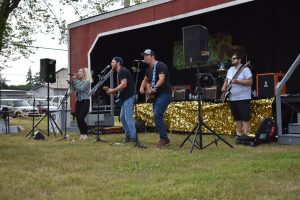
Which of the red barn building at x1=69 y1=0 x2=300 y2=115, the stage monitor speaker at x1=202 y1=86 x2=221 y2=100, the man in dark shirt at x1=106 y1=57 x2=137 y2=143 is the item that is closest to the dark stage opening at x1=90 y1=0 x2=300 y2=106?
the red barn building at x1=69 y1=0 x2=300 y2=115

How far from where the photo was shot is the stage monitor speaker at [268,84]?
1030cm

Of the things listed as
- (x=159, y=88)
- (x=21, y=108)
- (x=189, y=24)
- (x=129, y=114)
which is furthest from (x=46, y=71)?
(x=21, y=108)

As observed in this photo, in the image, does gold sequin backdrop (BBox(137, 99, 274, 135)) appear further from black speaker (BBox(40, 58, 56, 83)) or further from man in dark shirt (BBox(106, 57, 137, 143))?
black speaker (BBox(40, 58, 56, 83))

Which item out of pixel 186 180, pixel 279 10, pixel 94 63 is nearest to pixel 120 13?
pixel 94 63

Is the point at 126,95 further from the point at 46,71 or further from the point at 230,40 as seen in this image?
the point at 230,40

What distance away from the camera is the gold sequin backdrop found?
869cm

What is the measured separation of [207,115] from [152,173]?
4.87 metres

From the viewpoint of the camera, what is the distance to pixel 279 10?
11.9 meters

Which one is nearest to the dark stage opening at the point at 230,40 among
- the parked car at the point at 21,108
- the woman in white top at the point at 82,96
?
the woman in white top at the point at 82,96

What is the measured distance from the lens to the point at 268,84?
34.2ft

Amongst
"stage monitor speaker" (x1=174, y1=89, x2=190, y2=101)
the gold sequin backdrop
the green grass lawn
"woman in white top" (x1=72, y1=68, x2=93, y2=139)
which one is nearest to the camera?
the green grass lawn

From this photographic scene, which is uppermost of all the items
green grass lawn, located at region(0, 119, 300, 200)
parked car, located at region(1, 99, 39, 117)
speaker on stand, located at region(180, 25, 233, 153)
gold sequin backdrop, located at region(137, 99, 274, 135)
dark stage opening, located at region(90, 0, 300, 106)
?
dark stage opening, located at region(90, 0, 300, 106)

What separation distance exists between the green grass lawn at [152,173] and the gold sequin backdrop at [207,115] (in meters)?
1.31

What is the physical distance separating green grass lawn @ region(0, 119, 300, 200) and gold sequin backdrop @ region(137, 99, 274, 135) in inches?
51.7
